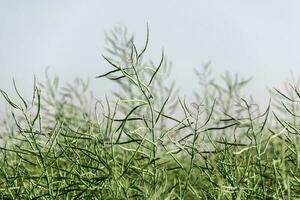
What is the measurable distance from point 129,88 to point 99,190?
2.78 feet

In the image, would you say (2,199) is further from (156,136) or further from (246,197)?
(246,197)

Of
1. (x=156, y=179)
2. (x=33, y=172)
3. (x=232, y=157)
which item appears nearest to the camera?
(x=156, y=179)

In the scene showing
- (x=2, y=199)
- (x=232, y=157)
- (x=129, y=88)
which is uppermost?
(x=129, y=88)

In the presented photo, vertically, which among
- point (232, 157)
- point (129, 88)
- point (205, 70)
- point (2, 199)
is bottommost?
point (2, 199)

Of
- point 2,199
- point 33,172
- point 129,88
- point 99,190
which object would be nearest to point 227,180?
point 99,190

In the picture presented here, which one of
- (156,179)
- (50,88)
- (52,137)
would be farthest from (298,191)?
(50,88)

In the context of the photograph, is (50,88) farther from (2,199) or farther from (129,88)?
(2,199)

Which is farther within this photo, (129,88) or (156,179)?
(129,88)

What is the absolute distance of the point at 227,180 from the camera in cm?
104

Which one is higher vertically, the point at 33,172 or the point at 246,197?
the point at 33,172

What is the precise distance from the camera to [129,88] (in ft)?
6.23

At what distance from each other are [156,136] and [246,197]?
6.7 inches

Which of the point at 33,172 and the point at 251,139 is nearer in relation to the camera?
the point at 251,139

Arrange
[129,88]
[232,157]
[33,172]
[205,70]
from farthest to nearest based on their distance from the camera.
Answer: [205,70], [129,88], [33,172], [232,157]
